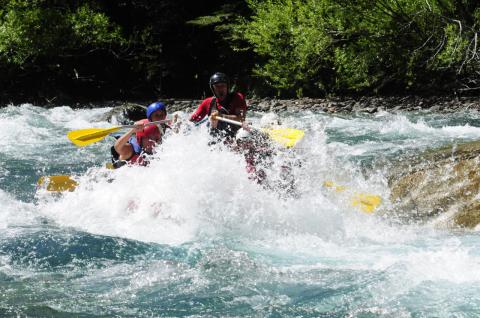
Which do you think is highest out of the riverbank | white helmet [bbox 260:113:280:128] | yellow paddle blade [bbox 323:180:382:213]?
white helmet [bbox 260:113:280:128]

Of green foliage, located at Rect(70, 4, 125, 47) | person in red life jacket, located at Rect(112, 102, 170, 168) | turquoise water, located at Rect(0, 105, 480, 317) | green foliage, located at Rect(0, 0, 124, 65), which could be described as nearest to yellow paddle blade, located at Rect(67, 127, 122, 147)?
turquoise water, located at Rect(0, 105, 480, 317)

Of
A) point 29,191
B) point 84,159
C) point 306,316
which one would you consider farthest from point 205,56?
point 306,316

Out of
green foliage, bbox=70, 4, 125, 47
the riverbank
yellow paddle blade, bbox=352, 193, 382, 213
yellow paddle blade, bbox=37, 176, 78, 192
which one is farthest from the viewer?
green foliage, bbox=70, 4, 125, 47

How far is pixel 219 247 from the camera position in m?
5.73

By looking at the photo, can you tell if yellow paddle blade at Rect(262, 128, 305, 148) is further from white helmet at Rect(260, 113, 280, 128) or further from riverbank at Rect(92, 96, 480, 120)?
riverbank at Rect(92, 96, 480, 120)

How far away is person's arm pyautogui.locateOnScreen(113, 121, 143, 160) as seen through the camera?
24.2ft

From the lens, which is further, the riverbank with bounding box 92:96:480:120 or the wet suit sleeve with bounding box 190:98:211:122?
the riverbank with bounding box 92:96:480:120

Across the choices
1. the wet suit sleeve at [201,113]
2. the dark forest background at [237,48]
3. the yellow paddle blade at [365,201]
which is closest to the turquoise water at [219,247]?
the yellow paddle blade at [365,201]

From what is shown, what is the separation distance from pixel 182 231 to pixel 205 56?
17.4m

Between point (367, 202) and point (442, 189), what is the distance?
0.80 m

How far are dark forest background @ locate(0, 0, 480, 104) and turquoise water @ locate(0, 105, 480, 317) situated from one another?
9.37 meters

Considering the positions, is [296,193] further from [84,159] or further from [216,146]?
[84,159]

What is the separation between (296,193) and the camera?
22.9 feet

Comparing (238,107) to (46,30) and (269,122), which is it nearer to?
(269,122)
